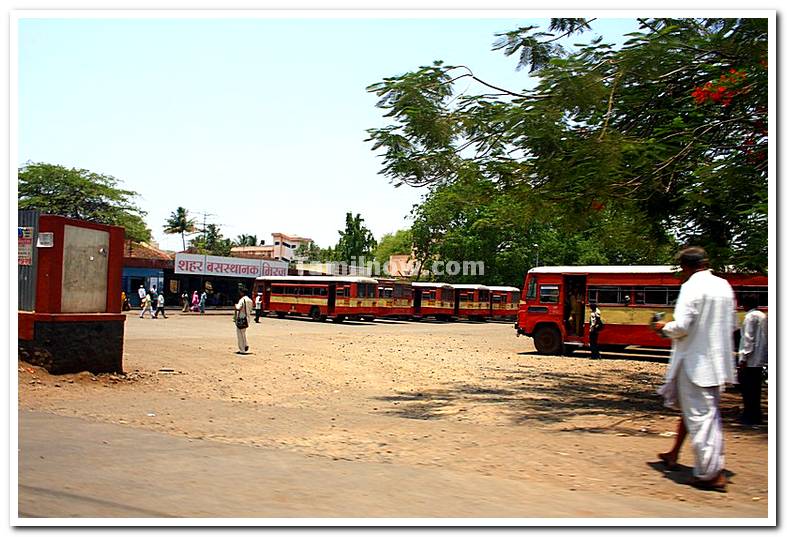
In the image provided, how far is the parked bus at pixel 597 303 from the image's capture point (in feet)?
72.8

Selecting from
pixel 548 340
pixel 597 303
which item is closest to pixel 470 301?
pixel 548 340

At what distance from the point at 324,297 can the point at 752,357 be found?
3325 centimetres

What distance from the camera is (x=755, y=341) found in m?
9.73

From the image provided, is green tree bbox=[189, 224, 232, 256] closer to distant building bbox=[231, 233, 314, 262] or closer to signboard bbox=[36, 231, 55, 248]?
distant building bbox=[231, 233, 314, 262]

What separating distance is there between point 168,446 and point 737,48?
Answer: 8.41 meters

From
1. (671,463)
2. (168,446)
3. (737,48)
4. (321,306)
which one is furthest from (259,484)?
(321,306)

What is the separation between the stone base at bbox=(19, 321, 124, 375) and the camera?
38.9 feet

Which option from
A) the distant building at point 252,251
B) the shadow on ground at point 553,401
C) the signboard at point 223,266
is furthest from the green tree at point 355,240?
the shadow on ground at point 553,401

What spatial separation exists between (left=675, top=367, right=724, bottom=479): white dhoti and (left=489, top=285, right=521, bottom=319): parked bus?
4632cm

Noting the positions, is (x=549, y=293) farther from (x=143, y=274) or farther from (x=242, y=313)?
(x=143, y=274)

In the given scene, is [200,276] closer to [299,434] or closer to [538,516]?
[299,434]

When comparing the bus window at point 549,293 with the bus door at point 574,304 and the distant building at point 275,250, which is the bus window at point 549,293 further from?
the distant building at point 275,250

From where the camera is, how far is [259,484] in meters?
5.88

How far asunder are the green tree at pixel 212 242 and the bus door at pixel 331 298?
49620 millimetres
